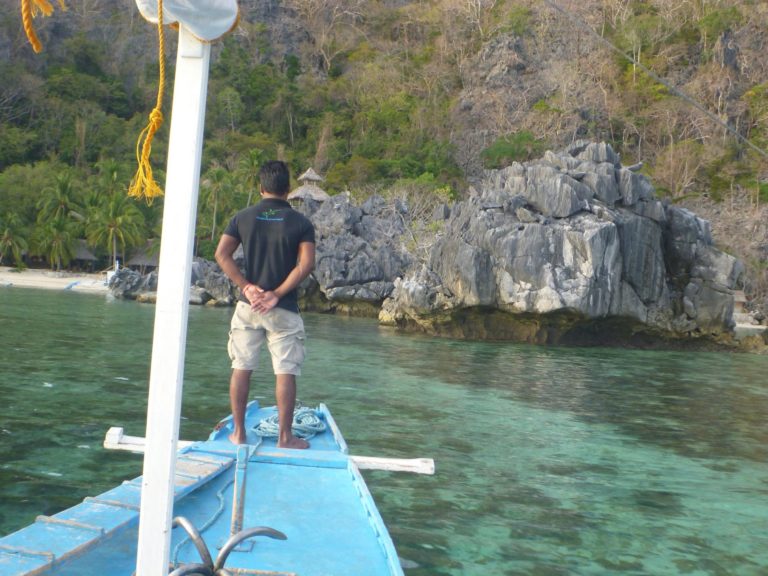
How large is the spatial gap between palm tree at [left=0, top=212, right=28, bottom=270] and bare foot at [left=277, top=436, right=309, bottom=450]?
1614 inches

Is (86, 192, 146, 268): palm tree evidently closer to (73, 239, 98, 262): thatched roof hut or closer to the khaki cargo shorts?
(73, 239, 98, 262): thatched roof hut

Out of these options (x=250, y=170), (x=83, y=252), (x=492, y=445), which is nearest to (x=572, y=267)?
(x=492, y=445)

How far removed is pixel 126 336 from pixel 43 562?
15031 millimetres

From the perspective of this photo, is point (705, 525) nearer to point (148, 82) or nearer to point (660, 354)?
point (660, 354)

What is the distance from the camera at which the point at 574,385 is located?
1348 centimetres

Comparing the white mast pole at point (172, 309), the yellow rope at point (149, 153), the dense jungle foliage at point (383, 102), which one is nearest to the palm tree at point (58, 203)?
the dense jungle foliage at point (383, 102)

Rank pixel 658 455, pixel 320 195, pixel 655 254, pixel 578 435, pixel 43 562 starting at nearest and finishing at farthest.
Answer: pixel 43 562
pixel 658 455
pixel 578 435
pixel 655 254
pixel 320 195

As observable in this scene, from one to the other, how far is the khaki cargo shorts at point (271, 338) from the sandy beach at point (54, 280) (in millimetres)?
34106

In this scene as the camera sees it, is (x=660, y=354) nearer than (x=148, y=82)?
Yes

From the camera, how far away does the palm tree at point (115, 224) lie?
41.2 meters

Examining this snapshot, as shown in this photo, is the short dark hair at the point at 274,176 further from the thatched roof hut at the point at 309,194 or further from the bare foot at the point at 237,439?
the thatched roof hut at the point at 309,194

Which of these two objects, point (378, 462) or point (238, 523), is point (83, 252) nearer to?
A: point (378, 462)

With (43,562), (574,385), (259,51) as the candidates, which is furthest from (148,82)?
(43,562)

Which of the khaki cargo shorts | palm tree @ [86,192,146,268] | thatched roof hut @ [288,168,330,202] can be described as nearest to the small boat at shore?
the khaki cargo shorts
